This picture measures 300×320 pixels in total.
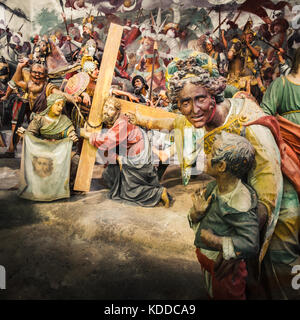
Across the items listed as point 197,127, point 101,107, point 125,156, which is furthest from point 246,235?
point 101,107

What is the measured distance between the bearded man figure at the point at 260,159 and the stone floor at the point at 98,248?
1.67ft

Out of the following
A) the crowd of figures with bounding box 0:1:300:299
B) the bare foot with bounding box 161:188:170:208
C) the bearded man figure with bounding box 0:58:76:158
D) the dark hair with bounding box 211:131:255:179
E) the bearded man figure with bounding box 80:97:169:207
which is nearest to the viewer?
the dark hair with bounding box 211:131:255:179

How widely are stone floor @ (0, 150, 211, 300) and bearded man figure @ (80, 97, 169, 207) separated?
15 centimetres

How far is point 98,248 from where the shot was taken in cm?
262

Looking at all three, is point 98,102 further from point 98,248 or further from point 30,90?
point 98,248

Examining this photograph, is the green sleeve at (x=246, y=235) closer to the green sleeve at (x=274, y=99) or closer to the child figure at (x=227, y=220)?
the child figure at (x=227, y=220)

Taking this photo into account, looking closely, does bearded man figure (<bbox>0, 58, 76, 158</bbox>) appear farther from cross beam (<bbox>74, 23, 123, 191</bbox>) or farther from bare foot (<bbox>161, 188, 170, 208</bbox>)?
bare foot (<bbox>161, 188, 170, 208</bbox>)

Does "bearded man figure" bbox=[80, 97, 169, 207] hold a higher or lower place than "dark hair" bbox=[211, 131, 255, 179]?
lower

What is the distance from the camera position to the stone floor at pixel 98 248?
238 centimetres

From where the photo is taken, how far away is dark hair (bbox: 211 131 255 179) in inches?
79.4

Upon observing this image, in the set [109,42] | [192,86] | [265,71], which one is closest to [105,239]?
[192,86]

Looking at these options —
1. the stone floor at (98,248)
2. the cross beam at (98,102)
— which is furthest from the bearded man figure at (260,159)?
the cross beam at (98,102)

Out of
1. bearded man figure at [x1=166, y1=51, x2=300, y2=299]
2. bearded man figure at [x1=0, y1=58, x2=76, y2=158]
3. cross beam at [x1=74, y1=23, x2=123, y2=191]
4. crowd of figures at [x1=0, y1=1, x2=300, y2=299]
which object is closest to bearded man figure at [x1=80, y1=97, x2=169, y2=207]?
crowd of figures at [x1=0, y1=1, x2=300, y2=299]

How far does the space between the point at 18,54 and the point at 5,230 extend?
2.34 meters
